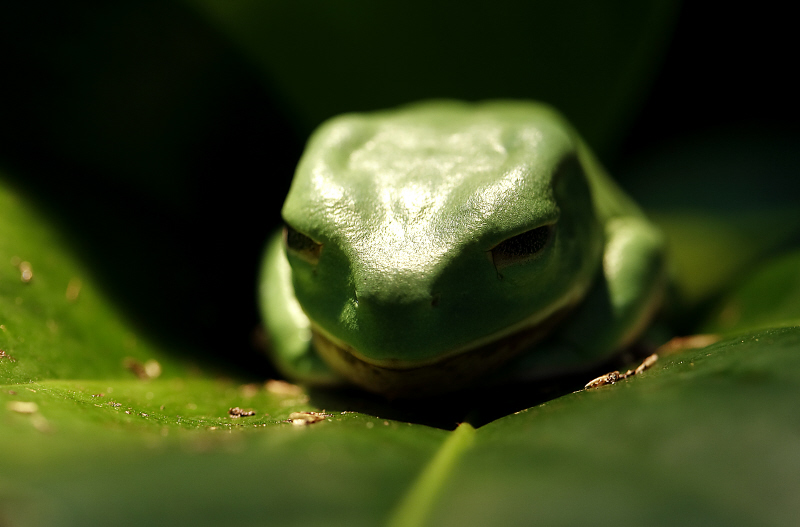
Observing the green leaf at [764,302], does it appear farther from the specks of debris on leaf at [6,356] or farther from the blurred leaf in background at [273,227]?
the specks of debris on leaf at [6,356]

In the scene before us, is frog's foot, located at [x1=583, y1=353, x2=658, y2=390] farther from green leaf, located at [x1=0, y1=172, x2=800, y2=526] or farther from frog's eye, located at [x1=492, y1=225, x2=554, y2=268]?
frog's eye, located at [x1=492, y1=225, x2=554, y2=268]

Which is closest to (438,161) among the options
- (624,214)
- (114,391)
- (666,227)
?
(624,214)

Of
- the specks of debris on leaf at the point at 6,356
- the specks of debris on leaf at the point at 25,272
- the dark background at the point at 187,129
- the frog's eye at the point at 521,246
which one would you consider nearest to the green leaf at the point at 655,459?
the frog's eye at the point at 521,246

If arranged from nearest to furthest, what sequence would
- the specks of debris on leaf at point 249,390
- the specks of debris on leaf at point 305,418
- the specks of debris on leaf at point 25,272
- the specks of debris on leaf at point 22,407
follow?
the specks of debris on leaf at point 22,407 → the specks of debris on leaf at point 305,418 → the specks of debris on leaf at point 25,272 → the specks of debris on leaf at point 249,390

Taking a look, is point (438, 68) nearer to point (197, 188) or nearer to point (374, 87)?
point (374, 87)

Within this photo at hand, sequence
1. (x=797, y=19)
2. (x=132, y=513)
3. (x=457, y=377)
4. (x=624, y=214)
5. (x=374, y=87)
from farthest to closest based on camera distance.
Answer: (x=797, y=19) → (x=374, y=87) → (x=624, y=214) → (x=457, y=377) → (x=132, y=513)

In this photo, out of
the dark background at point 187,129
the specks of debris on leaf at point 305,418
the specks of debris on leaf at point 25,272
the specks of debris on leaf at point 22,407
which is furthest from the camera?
the dark background at point 187,129
